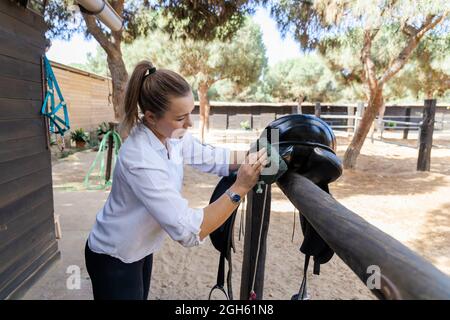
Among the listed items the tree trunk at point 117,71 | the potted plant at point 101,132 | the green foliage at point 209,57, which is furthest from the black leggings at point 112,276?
the green foliage at point 209,57

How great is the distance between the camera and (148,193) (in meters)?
0.93

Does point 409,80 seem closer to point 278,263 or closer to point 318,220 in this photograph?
point 278,263

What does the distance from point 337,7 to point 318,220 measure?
509cm

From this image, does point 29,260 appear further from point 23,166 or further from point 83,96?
point 83,96

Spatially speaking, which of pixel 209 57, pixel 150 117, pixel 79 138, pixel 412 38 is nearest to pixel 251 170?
pixel 150 117

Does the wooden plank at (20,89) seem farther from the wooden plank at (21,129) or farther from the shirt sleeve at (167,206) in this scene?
the shirt sleeve at (167,206)

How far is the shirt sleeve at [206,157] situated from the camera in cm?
135

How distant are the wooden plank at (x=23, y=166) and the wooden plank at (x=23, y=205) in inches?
5.9

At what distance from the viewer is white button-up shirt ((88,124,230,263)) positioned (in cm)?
93

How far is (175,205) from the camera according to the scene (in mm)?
923

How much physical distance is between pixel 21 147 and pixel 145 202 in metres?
1.68

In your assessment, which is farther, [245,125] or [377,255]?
[245,125]

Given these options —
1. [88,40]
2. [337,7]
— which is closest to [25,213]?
[337,7]
